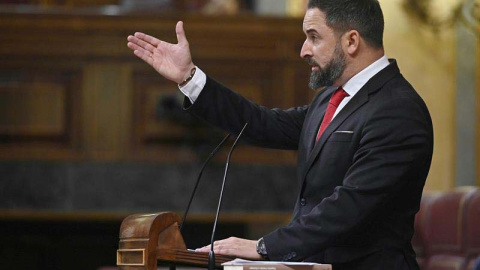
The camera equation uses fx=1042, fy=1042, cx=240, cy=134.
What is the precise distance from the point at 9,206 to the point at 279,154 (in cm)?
169

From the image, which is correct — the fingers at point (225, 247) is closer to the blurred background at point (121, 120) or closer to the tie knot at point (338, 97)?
the tie knot at point (338, 97)

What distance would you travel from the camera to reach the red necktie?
10.2 ft

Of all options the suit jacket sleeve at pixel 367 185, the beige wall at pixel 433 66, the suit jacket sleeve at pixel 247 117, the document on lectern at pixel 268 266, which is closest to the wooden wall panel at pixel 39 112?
the beige wall at pixel 433 66

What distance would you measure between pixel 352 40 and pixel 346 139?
32 cm

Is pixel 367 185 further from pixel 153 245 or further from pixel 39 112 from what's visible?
pixel 39 112

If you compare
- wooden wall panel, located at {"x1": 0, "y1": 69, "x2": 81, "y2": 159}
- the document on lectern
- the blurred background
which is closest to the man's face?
the document on lectern

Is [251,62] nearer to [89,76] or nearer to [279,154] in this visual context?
[279,154]

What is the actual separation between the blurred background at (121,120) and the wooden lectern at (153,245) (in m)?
3.66

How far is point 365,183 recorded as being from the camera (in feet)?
9.17

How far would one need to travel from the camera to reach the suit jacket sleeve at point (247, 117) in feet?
10.5

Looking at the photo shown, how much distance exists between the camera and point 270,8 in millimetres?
7414

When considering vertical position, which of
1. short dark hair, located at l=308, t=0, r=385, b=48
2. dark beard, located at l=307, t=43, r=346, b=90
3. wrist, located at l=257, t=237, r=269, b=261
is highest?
short dark hair, located at l=308, t=0, r=385, b=48

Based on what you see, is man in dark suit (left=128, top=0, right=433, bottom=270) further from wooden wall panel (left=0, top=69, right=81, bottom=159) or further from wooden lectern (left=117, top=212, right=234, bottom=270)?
wooden wall panel (left=0, top=69, right=81, bottom=159)

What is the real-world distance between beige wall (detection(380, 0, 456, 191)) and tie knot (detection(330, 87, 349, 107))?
13.8 ft
